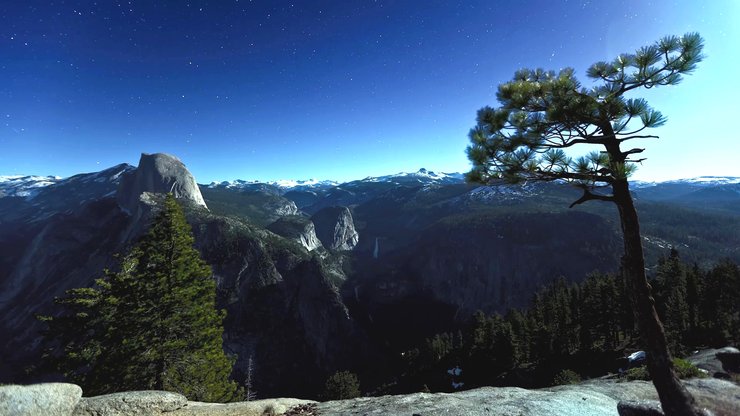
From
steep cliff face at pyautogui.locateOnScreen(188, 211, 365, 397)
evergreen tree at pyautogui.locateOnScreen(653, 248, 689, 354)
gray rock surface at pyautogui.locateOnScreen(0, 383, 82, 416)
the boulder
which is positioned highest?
gray rock surface at pyautogui.locateOnScreen(0, 383, 82, 416)

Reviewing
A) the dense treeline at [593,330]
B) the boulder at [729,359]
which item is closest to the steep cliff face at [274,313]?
the dense treeline at [593,330]

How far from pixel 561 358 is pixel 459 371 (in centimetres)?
3115

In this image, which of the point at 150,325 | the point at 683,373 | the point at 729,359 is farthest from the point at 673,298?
the point at 150,325

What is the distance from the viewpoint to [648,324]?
290 inches

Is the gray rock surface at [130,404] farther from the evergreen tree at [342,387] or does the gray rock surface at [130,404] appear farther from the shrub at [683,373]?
the evergreen tree at [342,387]

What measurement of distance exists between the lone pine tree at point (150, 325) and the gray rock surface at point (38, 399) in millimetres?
9431

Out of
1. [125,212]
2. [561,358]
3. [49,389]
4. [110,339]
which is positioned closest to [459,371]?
[561,358]

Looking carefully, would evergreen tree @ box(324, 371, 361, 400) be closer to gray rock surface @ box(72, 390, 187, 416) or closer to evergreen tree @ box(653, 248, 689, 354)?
evergreen tree @ box(653, 248, 689, 354)

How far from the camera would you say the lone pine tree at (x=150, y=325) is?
1831 centimetres

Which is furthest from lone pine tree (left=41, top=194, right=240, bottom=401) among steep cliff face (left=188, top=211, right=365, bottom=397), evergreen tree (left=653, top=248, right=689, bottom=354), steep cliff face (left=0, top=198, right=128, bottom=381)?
steep cliff face (left=0, top=198, right=128, bottom=381)

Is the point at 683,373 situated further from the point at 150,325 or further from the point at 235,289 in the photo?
the point at 235,289

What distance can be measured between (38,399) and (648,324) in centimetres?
1624

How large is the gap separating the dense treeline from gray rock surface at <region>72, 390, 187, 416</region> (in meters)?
57.0

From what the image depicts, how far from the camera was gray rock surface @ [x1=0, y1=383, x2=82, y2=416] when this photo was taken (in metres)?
8.59
